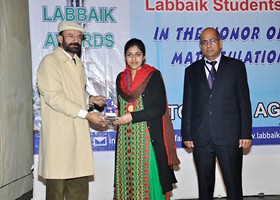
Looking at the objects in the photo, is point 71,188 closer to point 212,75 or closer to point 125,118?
point 125,118

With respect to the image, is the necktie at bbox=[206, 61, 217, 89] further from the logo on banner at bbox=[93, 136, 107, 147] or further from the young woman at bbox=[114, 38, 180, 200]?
the logo on banner at bbox=[93, 136, 107, 147]

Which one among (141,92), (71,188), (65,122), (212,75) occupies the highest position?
(212,75)

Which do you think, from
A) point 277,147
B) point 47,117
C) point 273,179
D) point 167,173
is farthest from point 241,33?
point 47,117

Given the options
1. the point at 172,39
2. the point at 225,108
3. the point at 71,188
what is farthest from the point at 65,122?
the point at 172,39

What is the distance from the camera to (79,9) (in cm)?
462

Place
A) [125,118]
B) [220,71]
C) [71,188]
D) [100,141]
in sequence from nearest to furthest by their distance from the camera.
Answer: [125,118] → [220,71] → [71,188] → [100,141]

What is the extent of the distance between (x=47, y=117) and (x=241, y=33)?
8.54 ft

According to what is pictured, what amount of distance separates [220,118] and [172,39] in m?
1.54

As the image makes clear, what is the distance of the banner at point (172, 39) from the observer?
462 centimetres

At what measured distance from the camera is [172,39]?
15.5 feet

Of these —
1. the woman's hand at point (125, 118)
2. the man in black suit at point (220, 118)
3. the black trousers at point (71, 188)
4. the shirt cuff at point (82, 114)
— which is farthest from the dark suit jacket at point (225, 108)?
the black trousers at point (71, 188)

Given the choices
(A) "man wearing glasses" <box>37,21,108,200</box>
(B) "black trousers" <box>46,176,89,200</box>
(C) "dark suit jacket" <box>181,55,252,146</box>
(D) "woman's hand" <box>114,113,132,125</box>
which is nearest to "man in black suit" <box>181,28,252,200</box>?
(C) "dark suit jacket" <box>181,55,252,146</box>

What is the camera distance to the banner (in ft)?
15.2

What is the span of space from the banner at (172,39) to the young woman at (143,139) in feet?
3.66
